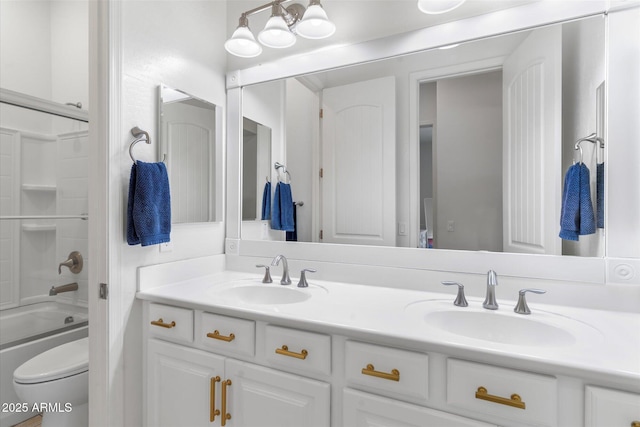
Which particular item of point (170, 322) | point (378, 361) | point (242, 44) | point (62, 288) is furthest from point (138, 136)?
point (62, 288)

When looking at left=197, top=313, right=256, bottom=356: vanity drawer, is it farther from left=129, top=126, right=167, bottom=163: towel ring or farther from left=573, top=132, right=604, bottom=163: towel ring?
left=573, top=132, right=604, bottom=163: towel ring

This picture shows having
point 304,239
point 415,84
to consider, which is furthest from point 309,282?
point 415,84

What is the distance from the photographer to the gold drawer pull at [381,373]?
2.98 feet

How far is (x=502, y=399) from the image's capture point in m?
0.80

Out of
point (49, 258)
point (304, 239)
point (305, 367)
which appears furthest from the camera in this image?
point (49, 258)

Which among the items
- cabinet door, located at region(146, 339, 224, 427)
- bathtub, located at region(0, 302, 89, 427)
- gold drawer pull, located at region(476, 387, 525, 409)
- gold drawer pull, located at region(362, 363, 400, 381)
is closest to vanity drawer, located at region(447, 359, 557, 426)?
gold drawer pull, located at region(476, 387, 525, 409)

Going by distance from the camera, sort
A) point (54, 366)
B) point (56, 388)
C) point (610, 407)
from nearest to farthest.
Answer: point (610, 407), point (56, 388), point (54, 366)

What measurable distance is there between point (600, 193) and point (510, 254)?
1.22ft

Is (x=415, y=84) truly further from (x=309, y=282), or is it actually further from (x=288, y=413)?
(x=288, y=413)

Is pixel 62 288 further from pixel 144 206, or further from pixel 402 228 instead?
pixel 402 228

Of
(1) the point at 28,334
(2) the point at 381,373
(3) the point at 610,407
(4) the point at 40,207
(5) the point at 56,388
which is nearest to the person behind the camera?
(3) the point at 610,407

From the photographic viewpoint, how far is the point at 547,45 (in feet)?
4.13

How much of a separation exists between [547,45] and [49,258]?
10.4 feet

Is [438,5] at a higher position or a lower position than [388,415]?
higher
